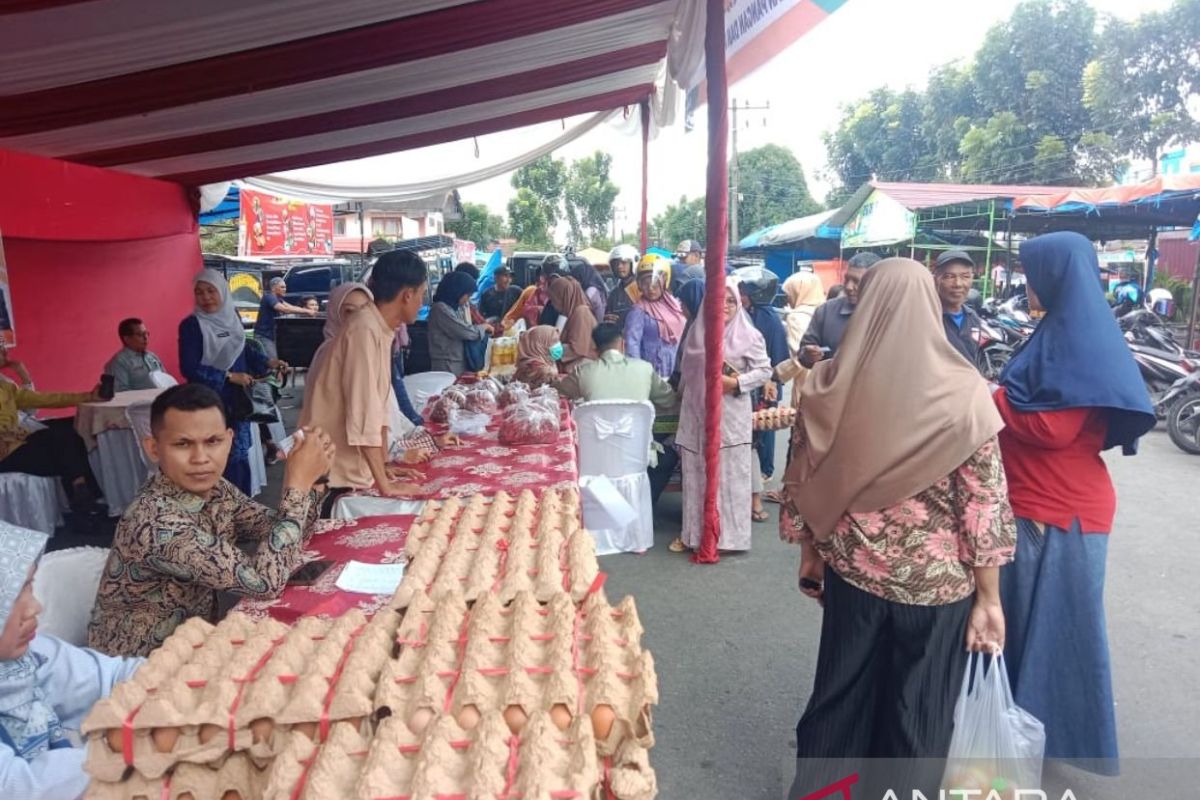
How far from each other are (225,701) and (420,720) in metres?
0.30

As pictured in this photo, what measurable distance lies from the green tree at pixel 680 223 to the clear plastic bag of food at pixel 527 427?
39858mm

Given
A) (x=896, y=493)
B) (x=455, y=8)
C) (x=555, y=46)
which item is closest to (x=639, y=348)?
(x=555, y=46)

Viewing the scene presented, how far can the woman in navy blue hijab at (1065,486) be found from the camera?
215 cm

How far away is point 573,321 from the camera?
6.26 metres

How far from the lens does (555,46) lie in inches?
196

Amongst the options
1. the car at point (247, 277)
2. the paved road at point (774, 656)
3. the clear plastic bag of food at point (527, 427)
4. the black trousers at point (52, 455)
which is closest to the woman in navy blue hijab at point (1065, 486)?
the paved road at point (774, 656)

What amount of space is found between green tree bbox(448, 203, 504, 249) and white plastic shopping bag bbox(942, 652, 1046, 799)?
3540cm

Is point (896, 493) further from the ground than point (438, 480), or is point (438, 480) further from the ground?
point (896, 493)

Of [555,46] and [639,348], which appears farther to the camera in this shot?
[639,348]

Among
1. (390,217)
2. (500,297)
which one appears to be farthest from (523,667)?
(390,217)

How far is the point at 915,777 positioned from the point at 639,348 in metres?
4.31

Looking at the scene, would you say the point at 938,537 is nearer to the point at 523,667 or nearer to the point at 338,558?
the point at 523,667

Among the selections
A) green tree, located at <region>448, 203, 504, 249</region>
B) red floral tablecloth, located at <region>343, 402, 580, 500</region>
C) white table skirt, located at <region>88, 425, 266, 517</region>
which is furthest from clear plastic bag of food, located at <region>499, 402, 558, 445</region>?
green tree, located at <region>448, 203, 504, 249</region>

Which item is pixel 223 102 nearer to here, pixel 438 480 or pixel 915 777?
pixel 438 480
